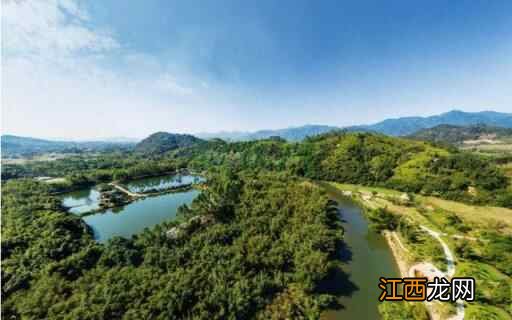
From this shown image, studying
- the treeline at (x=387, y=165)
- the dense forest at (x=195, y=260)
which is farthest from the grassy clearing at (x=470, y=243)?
the dense forest at (x=195, y=260)

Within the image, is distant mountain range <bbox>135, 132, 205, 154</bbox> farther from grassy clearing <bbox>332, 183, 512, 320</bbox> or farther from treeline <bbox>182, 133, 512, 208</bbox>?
grassy clearing <bbox>332, 183, 512, 320</bbox>

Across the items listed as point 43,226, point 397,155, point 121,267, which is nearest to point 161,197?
point 43,226

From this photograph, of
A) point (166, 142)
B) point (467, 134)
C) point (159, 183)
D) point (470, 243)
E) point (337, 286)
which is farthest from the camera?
point (166, 142)

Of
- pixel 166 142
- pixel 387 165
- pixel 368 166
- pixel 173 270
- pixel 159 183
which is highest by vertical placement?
pixel 166 142

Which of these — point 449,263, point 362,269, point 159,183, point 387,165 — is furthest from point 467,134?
point 159,183

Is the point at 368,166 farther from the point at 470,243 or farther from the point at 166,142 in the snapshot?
the point at 166,142

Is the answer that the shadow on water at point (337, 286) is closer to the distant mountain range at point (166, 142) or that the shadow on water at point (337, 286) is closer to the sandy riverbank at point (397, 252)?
the sandy riverbank at point (397, 252)

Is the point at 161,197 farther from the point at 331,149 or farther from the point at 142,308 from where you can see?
the point at 331,149
